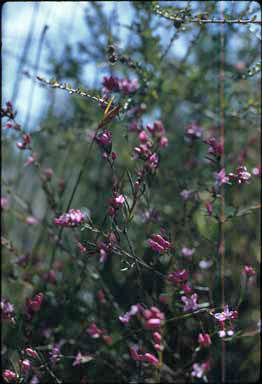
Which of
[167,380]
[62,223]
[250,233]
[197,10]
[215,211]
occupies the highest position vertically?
[197,10]

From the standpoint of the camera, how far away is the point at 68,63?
1836mm

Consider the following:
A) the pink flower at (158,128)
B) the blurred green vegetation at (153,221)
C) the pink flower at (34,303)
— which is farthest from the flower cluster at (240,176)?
the pink flower at (34,303)

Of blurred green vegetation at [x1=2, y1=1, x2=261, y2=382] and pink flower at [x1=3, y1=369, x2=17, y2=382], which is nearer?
pink flower at [x1=3, y1=369, x2=17, y2=382]

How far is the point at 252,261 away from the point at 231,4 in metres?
0.79

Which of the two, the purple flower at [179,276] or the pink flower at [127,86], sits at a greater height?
the pink flower at [127,86]

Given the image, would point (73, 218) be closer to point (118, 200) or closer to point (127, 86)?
point (118, 200)

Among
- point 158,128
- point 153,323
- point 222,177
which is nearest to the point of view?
point 153,323

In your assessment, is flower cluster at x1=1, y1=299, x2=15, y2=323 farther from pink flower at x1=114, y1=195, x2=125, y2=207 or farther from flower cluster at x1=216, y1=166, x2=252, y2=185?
flower cluster at x1=216, y1=166, x2=252, y2=185

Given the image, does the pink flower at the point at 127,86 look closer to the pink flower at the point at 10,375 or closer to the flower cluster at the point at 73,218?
the flower cluster at the point at 73,218

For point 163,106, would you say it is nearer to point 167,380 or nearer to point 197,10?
point 197,10

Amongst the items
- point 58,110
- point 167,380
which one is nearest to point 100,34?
point 58,110

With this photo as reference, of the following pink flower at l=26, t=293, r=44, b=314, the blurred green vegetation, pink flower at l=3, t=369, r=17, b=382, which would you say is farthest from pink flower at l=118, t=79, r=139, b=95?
pink flower at l=3, t=369, r=17, b=382

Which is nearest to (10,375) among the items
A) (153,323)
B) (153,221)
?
(153,323)

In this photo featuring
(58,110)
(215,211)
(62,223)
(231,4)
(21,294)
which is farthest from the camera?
(58,110)
